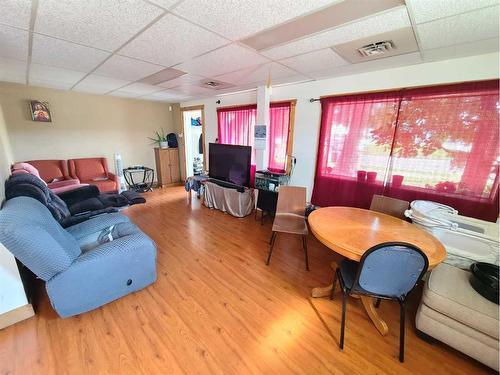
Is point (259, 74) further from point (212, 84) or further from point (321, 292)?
point (321, 292)

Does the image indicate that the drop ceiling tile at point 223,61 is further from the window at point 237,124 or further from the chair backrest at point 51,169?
the chair backrest at point 51,169

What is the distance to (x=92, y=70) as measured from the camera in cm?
271

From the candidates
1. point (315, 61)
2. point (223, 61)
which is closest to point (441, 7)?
point (315, 61)

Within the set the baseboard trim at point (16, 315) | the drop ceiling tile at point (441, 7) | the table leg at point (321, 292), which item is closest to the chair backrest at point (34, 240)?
the baseboard trim at point (16, 315)

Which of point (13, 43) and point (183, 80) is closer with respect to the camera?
point (13, 43)

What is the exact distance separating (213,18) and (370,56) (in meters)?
1.62

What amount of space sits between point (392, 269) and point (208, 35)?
7.28ft

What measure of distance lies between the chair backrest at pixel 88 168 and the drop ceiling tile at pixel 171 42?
347 cm

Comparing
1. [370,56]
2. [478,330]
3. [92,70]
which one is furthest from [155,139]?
[478,330]

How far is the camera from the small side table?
17.5 ft

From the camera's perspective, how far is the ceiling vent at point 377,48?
1.80 metres

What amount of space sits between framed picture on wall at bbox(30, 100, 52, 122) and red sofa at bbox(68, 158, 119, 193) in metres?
0.90

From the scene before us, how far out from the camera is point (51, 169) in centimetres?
411

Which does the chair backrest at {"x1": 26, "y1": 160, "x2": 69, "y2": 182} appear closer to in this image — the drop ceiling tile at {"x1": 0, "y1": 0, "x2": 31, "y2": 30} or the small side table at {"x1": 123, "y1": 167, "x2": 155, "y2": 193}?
the small side table at {"x1": 123, "y1": 167, "x2": 155, "y2": 193}
